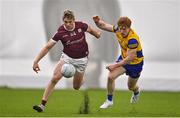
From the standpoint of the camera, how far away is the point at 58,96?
1908cm

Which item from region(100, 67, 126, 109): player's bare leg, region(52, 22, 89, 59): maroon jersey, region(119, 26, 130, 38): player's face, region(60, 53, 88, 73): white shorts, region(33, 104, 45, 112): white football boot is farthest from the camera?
region(100, 67, 126, 109): player's bare leg

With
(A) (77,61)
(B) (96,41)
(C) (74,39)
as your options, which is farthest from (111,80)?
(B) (96,41)

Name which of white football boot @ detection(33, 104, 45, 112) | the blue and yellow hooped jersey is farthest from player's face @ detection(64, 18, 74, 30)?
white football boot @ detection(33, 104, 45, 112)

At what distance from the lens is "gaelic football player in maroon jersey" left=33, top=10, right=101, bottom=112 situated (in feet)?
46.5

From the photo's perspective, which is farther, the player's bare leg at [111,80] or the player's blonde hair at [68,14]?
the player's bare leg at [111,80]

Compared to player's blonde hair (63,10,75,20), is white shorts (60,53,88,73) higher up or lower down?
lower down

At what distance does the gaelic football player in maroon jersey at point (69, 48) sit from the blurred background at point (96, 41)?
559 centimetres

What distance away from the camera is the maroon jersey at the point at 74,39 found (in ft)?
47.0

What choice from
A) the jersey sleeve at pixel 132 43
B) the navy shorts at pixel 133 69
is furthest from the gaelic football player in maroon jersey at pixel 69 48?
the navy shorts at pixel 133 69

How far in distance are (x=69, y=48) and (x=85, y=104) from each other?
1031mm

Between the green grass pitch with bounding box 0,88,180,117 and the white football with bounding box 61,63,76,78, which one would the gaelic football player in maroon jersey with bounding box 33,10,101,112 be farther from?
the green grass pitch with bounding box 0,88,180,117

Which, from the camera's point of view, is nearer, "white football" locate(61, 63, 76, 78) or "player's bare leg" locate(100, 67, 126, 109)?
"white football" locate(61, 63, 76, 78)

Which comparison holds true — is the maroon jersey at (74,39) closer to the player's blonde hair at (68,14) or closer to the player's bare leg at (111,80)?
the player's blonde hair at (68,14)

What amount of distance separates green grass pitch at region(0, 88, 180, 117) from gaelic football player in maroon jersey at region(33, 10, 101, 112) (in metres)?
0.43
